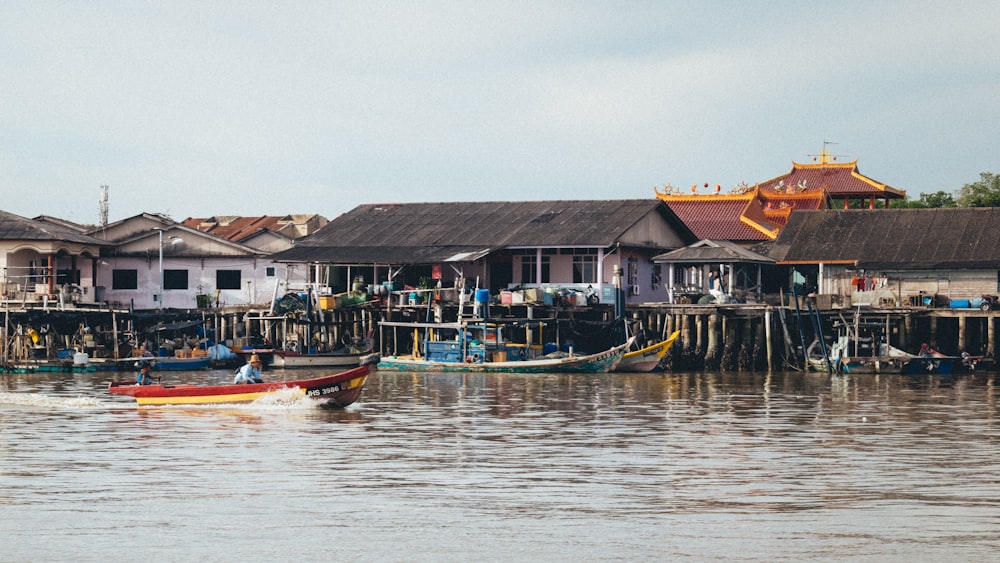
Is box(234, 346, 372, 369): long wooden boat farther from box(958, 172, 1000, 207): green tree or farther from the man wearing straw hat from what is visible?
box(958, 172, 1000, 207): green tree

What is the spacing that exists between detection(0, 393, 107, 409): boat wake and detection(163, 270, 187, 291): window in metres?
21.1

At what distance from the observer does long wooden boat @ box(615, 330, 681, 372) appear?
42.7 m

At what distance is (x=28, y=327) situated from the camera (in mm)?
49125

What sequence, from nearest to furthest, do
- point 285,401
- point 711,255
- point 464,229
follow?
point 285,401, point 711,255, point 464,229

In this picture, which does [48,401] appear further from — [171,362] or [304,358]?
[304,358]

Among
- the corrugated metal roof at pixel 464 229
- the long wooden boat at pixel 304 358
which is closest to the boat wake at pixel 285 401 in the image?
the long wooden boat at pixel 304 358

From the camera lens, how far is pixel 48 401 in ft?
105

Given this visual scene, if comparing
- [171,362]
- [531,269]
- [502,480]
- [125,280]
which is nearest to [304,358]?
[171,362]

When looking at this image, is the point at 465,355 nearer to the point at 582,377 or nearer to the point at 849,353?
the point at 582,377

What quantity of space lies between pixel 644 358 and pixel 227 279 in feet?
63.1

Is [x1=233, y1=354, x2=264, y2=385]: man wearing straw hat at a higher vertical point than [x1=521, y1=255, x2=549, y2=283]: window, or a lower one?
lower

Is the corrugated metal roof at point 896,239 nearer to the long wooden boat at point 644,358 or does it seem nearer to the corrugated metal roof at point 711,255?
the corrugated metal roof at point 711,255

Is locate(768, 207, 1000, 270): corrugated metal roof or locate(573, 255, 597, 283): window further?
locate(573, 255, 597, 283): window

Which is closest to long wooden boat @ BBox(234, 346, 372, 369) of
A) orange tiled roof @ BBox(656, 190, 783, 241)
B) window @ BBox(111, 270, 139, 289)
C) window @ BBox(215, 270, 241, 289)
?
window @ BBox(215, 270, 241, 289)
